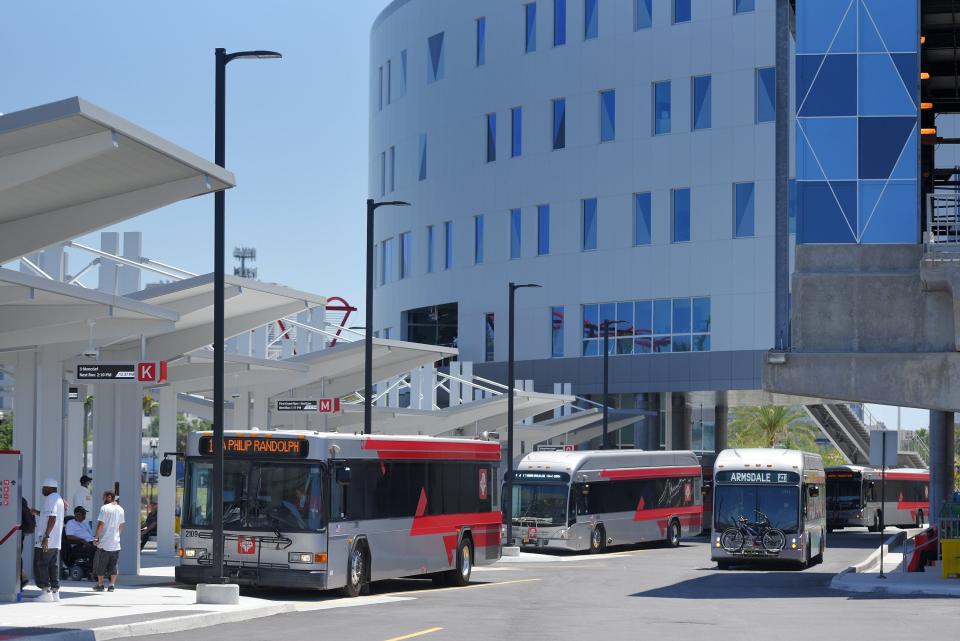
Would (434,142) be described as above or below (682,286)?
above

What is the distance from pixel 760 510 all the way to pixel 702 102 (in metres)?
29.4

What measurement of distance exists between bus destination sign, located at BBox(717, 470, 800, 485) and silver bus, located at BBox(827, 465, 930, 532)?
26.3 m

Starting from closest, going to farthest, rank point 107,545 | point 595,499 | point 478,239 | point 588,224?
point 107,545 < point 595,499 < point 588,224 < point 478,239

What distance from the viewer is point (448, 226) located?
254 feet

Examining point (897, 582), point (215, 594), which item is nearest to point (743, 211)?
point (897, 582)

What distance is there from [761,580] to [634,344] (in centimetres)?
3346

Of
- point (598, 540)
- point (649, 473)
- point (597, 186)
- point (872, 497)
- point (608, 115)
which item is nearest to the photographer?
point (598, 540)

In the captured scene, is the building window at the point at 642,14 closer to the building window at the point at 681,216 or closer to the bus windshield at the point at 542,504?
the building window at the point at 681,216

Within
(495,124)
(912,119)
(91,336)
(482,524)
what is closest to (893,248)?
(912,119)

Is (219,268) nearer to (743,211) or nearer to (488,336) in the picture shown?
(743,211)

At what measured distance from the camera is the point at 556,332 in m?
71.4

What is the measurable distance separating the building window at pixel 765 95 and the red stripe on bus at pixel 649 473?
16.3m

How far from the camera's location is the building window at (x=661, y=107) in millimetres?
66438

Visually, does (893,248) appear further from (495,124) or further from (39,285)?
(495,124)
